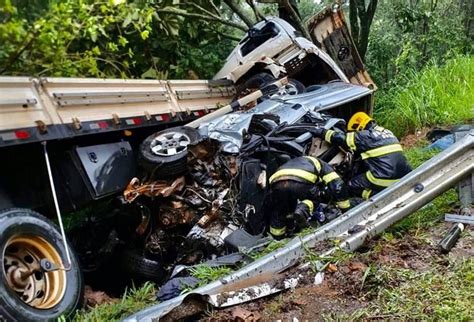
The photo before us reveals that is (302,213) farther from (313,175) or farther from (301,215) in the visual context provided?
(313,175)

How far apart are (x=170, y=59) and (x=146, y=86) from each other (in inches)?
93.2

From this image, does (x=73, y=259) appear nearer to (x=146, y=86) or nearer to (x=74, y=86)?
(x=74, y=86)

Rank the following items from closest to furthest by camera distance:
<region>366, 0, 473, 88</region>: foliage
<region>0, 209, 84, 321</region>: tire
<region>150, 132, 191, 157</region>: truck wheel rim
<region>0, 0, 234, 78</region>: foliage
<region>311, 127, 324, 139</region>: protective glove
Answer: <region>0, 209, 84, 321</region>: tire
<region>0, 0, 234, 78</region>: foliage
<region>150, 132, 191, 157</region>: truck wheel rim
<region>311, 127, 324, 139</region>: protective glove
<region>366, 0, 473, 88</region>: foliage

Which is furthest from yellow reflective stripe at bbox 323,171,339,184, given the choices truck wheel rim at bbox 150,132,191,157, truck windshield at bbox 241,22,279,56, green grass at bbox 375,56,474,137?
green grass at bbox 375,56,474,137

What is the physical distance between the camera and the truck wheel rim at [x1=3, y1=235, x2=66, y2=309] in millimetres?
2900

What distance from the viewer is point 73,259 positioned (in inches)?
130

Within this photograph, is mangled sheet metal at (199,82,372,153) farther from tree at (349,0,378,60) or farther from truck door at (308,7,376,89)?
tree at (349,0,378,60)

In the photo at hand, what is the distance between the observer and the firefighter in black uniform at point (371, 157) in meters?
4.26

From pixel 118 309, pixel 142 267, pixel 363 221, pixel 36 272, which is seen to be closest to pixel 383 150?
pixel 363 221

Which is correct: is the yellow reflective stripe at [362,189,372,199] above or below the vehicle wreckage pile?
below

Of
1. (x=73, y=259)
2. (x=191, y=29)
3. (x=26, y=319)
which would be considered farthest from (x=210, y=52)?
(x=26, y=319)

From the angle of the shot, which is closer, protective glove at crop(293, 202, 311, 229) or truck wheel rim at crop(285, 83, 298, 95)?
protective glove at crop(293, 202, 311, 229)

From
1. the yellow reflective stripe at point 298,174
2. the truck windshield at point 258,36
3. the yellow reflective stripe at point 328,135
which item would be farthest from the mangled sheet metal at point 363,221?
the truck windshield at point 258,36

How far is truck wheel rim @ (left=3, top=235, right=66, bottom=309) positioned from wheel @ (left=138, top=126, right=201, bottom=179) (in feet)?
3.53
